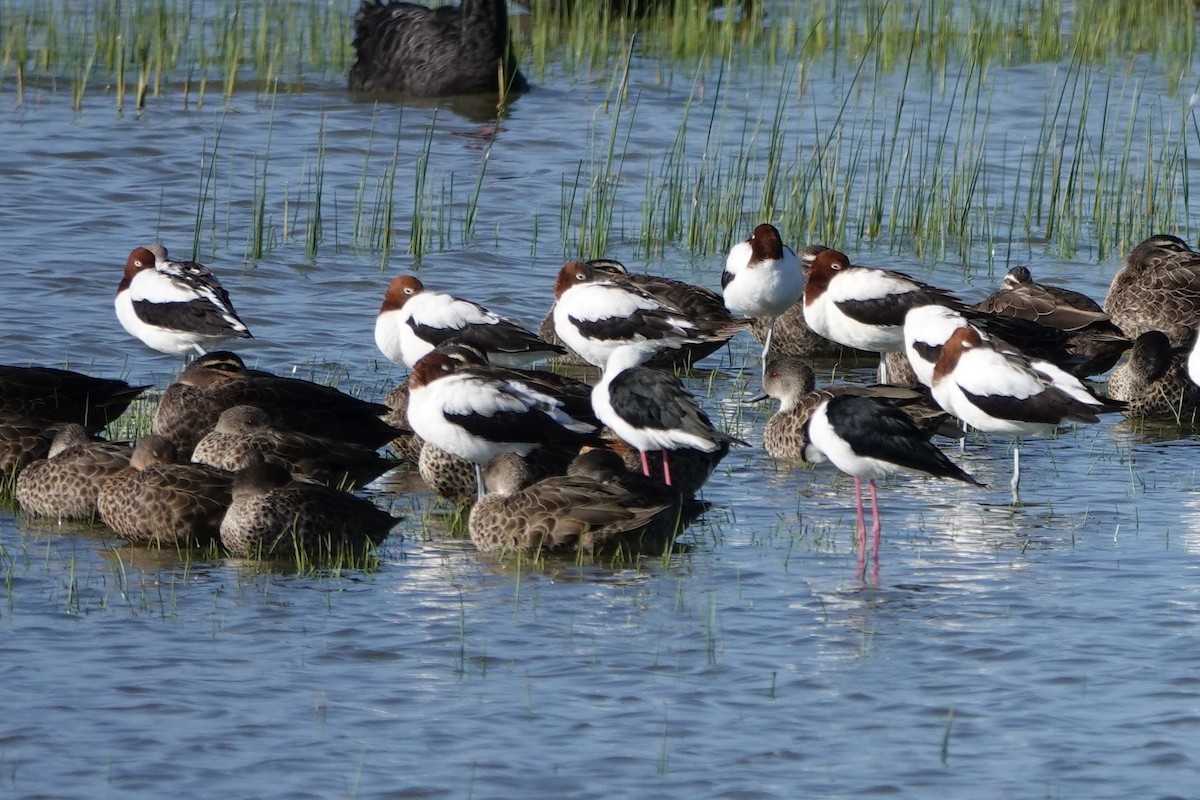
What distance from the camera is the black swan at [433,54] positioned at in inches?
890

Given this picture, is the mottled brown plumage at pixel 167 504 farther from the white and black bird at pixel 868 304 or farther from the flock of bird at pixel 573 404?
the white and black bird at pixel 868 304

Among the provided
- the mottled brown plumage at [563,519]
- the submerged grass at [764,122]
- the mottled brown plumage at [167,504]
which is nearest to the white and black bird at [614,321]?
the mottled brown plumage at [563,519]

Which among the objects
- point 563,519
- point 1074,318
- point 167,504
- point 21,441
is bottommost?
point 21,441

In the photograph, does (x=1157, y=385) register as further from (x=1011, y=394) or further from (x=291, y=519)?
(x=291, y=519)

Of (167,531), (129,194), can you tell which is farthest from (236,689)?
(129,194)

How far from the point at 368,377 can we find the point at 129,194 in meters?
6.60

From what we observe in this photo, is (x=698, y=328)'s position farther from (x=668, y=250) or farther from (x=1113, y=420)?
(x=668, y=250)

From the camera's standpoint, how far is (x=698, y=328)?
11719mm

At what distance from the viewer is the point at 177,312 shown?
11438 mm

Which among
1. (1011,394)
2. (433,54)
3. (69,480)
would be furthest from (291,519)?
(433,54)

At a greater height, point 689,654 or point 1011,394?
point 1011,394

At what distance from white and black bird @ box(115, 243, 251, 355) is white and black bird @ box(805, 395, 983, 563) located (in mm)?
4103

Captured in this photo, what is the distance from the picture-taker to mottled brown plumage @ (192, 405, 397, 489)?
916cm

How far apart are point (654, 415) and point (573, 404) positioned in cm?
91
